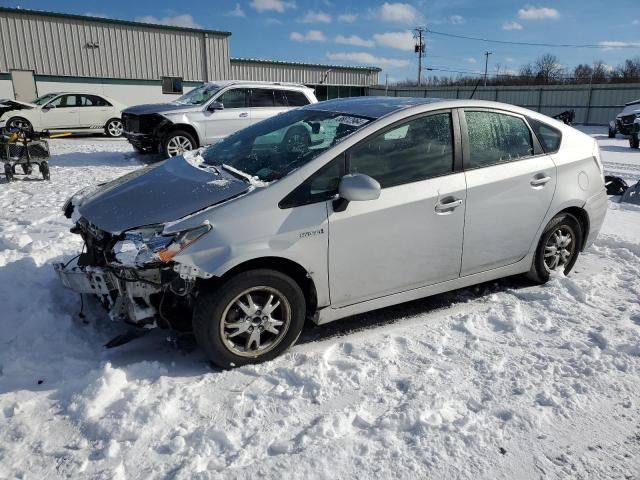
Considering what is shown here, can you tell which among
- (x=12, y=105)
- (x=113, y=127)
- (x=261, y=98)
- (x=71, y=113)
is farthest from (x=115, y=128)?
(x=261, y=98)

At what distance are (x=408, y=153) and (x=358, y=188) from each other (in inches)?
28.2

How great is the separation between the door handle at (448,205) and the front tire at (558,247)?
1.14 meters

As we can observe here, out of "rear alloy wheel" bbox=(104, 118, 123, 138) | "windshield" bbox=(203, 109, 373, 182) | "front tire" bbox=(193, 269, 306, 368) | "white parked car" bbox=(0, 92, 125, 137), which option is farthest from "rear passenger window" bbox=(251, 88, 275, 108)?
"front tire" bbox=(193, 269, 306, 368)

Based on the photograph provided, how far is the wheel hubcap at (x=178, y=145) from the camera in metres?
10.9

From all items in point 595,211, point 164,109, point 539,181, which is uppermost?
point 164,109

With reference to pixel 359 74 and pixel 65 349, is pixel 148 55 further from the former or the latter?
pixel 65 349

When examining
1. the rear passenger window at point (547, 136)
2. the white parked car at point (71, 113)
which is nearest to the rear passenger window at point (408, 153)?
the rear passenger window at point (547, 136)

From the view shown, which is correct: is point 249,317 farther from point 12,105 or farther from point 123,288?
point 12,105

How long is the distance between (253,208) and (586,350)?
2.44 m

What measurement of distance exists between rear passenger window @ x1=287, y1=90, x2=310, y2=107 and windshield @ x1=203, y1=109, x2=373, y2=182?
25.5 feet

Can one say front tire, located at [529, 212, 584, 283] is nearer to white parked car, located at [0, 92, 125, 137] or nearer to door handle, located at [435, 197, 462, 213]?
door handle, located at [435, 197, 462, 213]

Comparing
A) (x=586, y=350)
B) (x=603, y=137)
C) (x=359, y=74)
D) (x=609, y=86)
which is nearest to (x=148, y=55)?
(x=359, y=74)

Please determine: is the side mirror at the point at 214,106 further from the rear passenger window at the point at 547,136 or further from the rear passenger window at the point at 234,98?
the rear passenger window at the point at 547,136

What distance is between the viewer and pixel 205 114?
11.1 metres
